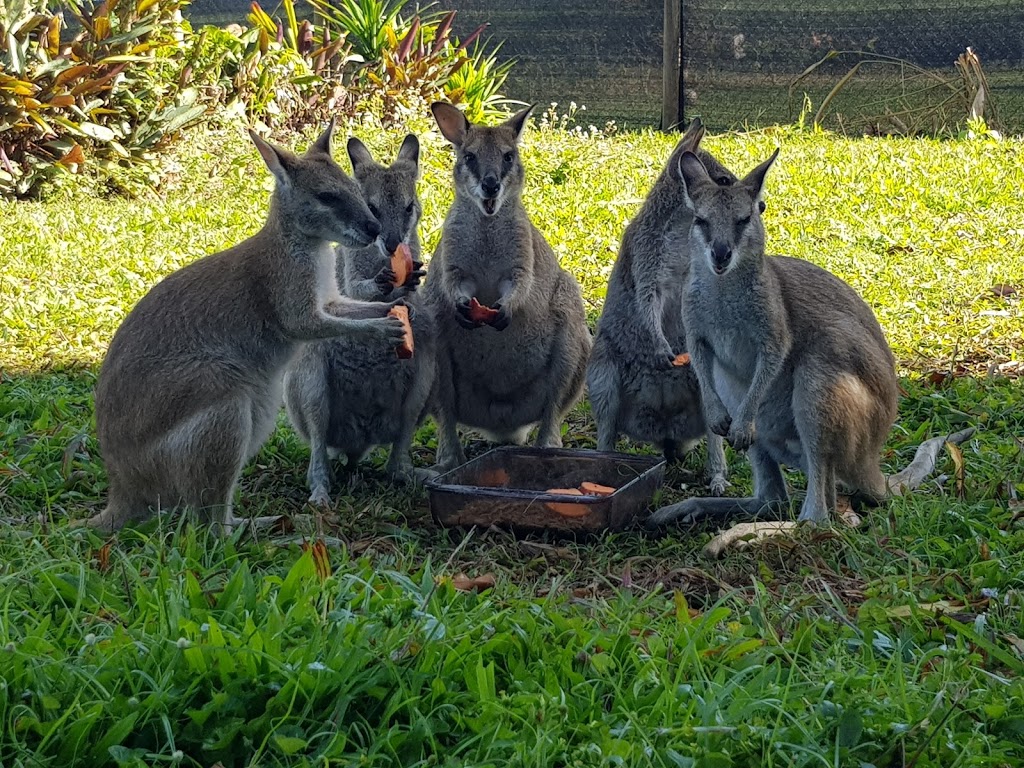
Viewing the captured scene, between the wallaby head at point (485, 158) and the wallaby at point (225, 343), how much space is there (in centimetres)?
86

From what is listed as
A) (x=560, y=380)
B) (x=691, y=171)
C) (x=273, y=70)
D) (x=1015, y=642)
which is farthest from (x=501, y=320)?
(x=273, y=70)

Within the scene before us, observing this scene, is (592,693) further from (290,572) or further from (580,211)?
(580,211)

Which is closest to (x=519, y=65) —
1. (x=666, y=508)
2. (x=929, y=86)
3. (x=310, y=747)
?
(x=929, y=86)

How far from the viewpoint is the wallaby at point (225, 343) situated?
3758 mm

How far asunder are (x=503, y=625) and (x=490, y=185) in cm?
260

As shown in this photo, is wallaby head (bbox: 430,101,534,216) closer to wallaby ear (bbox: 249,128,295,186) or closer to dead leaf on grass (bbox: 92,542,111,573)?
wallaby ear (bbox: 249,128,295,186)

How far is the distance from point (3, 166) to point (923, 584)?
23.8ft

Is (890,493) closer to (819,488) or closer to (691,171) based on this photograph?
(819,488)

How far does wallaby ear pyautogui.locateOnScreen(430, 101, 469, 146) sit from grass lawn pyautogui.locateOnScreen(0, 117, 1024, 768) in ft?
4.46

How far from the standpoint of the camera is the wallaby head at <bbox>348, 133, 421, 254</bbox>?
15.4 ft

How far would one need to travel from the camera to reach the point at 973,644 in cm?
302

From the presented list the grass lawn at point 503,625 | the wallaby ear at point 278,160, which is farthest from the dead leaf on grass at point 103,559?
the wallaby ear at point 278,160

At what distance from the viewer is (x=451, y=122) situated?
206 inches

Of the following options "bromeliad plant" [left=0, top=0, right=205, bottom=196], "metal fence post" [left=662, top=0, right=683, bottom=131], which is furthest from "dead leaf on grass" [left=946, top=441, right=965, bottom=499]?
"metal fence post" [left=662, top=0, right=683, bottom=131]
